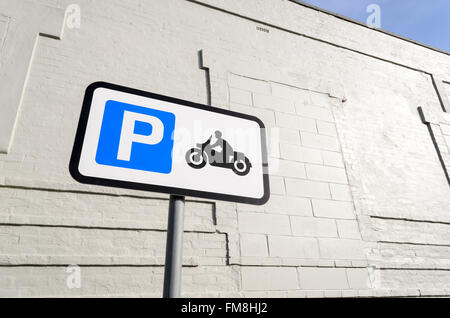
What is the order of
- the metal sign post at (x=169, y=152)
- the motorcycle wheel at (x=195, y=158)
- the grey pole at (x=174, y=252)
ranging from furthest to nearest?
the motorcycle wheel at (x=195, y=158)
the metal sign post at (x=169, y=152)
the grey pole at (x=174, y=252)

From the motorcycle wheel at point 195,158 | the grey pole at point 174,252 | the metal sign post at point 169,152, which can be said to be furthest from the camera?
the motorcycle wheel at point 195,158

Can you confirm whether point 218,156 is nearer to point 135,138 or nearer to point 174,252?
point 135,138

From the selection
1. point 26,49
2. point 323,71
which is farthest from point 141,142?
point 323,71

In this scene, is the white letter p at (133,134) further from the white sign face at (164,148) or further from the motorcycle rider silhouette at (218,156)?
the motorcycle rider silhouette at (218,156)

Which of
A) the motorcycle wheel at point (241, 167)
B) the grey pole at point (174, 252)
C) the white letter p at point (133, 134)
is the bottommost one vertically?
the grey pole at point (174, 252)

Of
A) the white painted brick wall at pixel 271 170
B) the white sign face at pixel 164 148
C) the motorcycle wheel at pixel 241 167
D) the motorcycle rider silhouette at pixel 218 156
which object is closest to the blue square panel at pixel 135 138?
the white sign face at pixel 164 148

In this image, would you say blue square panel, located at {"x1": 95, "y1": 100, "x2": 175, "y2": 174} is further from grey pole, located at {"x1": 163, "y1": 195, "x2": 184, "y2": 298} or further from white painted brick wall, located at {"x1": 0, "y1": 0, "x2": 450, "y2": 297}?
white painted brick wall, located at {"x1": 0, "y1": 0, "x2": 450, "y2": 297}

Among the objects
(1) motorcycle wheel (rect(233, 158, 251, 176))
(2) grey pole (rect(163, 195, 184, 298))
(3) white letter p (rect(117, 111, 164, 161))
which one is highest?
(3) white letter p (rect(117, 111, 164, 161))

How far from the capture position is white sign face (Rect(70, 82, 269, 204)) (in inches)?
41.3

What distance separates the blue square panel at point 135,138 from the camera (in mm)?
1078

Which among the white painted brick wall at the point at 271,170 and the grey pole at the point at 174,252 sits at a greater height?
the white painted brick wall at the point at 271,170

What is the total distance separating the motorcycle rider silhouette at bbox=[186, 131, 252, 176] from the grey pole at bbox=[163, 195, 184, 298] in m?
0.21

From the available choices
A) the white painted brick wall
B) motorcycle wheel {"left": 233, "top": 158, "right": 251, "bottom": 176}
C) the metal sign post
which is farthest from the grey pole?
the white painted brick wall

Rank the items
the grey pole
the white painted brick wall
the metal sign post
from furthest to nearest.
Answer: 1. the white painted brick wall
2. the metal sign post
3. the grey pole
